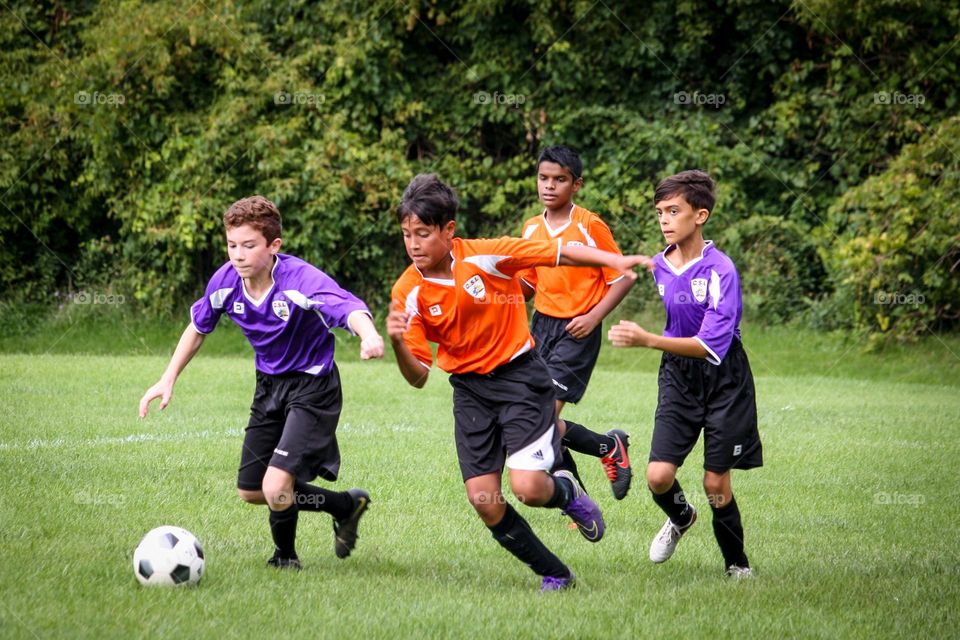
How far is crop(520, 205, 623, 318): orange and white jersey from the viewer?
726cm

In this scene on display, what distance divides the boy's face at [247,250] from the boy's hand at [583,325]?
2.34m

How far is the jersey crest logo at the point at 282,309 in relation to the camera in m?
5.32

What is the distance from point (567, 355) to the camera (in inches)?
285

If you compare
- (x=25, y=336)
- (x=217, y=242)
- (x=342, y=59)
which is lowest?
(x=25, y=336)

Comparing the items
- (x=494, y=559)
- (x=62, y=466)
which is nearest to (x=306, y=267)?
(x=494, y=559)

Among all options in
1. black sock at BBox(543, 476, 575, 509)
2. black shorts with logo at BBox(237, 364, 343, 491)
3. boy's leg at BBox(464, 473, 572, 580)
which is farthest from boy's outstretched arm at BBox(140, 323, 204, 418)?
black sock at BBox(543, 476, 575, 509)

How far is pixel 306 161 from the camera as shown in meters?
17.3

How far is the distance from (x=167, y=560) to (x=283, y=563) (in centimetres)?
70

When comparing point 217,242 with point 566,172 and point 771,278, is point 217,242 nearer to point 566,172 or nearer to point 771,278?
point 771,278

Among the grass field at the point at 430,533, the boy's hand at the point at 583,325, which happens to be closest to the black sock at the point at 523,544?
the grass field at the point at 430,533

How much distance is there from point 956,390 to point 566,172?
8.10m

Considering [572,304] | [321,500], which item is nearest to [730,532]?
[321,500]

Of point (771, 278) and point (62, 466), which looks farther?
point (771, 278)

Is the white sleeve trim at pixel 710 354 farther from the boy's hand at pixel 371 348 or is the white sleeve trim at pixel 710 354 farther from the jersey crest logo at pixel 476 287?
the boy's hand at pixel 371 348
